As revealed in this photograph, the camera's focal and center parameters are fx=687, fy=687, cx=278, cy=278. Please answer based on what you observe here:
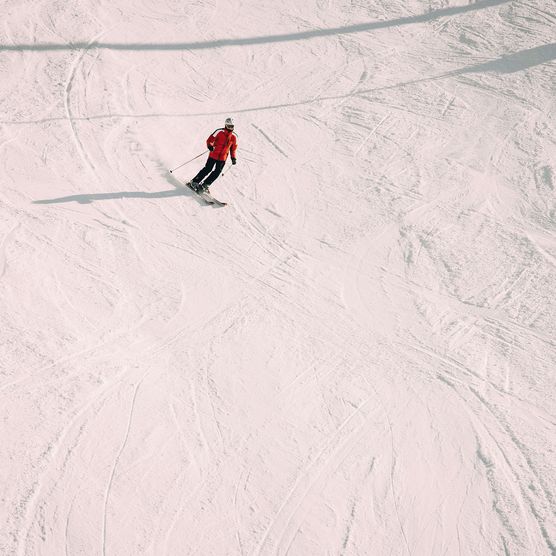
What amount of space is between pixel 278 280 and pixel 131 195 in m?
2.81

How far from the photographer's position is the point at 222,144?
10484mm

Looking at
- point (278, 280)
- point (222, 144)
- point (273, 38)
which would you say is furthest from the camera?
point (273, 38)

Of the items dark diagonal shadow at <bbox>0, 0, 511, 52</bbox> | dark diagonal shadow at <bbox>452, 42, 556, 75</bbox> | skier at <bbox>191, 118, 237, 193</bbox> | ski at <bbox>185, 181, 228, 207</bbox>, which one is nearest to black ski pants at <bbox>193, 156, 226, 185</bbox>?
skier at <bbox>191, 118, 237, 193</bbox>

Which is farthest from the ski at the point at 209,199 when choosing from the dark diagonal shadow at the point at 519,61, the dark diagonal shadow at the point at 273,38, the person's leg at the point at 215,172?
the dark diagonal shadow at the point at 519,61

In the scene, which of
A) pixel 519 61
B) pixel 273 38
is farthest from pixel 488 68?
pixel 273 38

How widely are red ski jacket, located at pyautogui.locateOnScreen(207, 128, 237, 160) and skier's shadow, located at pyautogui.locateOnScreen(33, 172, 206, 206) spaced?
0.72 metres

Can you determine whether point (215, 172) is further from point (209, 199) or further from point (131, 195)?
point (131, 195)

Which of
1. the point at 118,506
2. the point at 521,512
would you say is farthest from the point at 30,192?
the point at 521,512

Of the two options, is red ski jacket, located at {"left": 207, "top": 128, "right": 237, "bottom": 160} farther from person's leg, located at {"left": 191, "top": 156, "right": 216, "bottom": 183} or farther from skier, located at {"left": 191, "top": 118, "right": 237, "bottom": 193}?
person's leg, located at {"left": 191, "top": 156, "right": 216, "bottom": 183}

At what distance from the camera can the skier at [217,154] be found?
34.3 feet

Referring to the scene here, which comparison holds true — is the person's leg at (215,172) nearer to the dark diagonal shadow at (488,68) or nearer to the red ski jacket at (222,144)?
the red ski jacket at (222,144)

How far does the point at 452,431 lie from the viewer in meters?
7.67

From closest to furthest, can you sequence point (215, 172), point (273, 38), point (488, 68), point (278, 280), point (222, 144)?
1. point (278, 280)
2. point (222, 144)
3. point (215, 172)
4. point (488, 68)
5. point (273, 38)

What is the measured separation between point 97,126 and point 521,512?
8.88 meters
